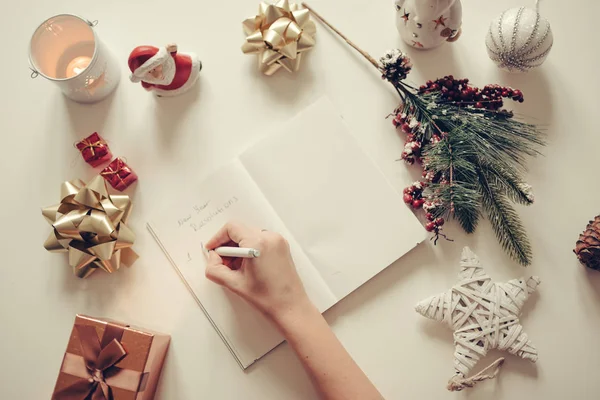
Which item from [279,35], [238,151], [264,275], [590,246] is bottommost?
[590,246]

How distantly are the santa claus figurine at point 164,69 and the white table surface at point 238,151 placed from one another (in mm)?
33

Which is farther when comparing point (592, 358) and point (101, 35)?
point (101, 35)

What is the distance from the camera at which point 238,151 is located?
83cm

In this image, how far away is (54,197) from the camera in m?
0.83

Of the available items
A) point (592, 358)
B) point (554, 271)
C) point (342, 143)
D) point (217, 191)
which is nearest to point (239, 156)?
point (217, 191)

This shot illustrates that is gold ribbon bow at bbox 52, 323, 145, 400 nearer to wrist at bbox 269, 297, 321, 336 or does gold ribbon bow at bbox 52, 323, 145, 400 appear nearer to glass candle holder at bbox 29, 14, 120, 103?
wrist at bbox 269, 297, 321, 336

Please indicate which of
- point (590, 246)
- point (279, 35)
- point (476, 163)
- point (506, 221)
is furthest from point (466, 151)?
point (279, 35)

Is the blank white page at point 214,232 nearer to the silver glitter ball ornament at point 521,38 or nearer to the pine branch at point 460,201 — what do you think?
the pine branch at point 460,201

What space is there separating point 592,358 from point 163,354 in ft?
2.38

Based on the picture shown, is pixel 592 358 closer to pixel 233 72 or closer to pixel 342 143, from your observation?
pixel 342 143

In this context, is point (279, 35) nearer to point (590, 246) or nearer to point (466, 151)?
point (466, 151)

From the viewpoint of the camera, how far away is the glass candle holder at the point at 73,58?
2.48 feet

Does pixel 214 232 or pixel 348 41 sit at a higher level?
pixel 348 41

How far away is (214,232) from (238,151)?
15 centimetres
